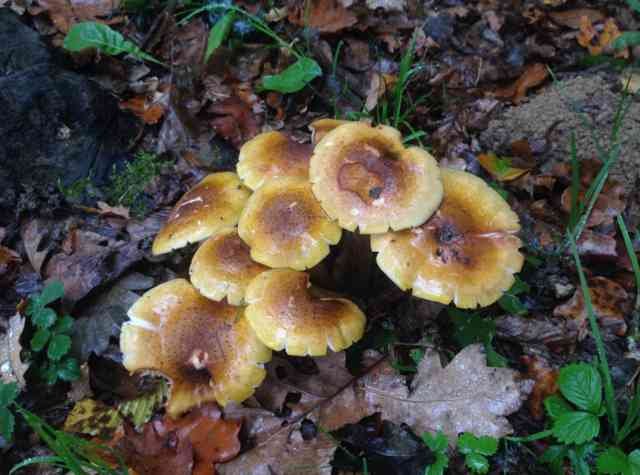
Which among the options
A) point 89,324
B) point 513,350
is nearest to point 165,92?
point 89,324

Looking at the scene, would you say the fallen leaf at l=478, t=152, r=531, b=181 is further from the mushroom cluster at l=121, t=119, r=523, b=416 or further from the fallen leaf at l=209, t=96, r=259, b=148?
the fallen leaf at l=209, t=96, r=259, b=148

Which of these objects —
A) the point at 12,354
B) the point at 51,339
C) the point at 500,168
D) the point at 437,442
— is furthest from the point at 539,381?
the point at 12,354

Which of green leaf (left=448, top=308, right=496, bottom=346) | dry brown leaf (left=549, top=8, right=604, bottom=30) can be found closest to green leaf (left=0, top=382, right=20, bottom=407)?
green leaf (left=448, top=308, right=496, bottom=346)

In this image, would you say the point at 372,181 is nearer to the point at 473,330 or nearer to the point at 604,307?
the point at 473,330

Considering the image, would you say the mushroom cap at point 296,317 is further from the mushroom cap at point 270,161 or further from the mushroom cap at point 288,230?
the mushroom cap at point 270,161

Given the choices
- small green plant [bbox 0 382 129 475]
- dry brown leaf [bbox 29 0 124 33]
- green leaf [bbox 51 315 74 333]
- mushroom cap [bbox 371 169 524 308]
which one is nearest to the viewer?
small green plant [bbox 0 382 129 475]

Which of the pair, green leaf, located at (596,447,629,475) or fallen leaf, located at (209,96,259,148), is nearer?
green leaf, located at (596,447,629,475)

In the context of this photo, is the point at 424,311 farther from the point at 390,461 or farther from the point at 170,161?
the point at 170,161
